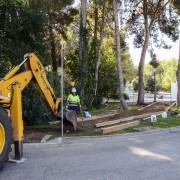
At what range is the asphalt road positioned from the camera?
7.96m

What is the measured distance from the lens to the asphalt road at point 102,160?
7.96 meters

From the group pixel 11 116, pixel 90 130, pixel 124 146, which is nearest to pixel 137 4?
pixel 90 130

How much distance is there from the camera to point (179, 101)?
79.3ft

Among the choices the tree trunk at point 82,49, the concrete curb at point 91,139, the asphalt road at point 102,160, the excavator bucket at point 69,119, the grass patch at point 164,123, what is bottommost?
the asphalt road at point 102,160

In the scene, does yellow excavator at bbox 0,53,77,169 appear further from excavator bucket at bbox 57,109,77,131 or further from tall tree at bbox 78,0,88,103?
Result: tall tree at bbox 78,0,88,103

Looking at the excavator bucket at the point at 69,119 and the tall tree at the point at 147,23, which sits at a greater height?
the tall tree at the point at 147,23

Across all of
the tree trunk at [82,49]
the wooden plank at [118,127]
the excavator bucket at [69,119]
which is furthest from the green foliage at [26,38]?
the wooden plank at [118,127]

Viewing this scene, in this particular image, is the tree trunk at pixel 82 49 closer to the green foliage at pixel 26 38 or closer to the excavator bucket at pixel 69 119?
the green foliage at pixel 26 38

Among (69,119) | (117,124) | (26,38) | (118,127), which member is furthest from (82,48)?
(69,119)

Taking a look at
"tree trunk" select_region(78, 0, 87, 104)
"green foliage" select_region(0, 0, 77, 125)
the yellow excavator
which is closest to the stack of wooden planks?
"green foliage" select_region(0, 0, 77, 125)

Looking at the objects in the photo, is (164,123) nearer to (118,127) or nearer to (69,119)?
(118,127)

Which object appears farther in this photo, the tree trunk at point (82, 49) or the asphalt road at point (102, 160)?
the tree trunk at point (82, 49)

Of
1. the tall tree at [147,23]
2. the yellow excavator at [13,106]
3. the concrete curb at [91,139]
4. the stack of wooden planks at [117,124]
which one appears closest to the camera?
the yellow excavator at [13,106]

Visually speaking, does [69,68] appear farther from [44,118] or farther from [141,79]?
[44,118]
